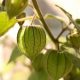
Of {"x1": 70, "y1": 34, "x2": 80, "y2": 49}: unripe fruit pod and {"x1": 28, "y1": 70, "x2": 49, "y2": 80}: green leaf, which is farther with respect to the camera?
{"x1": 28, "y1": 70, "x2": 49, "y2": 80}: green leaf

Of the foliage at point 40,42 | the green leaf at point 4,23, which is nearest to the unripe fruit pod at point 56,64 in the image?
the foliage at point 40,42

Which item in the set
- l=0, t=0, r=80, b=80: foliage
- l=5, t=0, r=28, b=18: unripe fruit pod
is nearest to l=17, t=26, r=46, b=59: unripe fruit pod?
l=0, t=0, r=80, b=80: foliage

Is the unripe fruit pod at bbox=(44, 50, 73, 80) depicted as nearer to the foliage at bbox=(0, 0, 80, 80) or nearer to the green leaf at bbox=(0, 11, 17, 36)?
the foliage at bbox=(0, 0, 80, 80)

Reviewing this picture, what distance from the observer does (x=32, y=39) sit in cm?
61

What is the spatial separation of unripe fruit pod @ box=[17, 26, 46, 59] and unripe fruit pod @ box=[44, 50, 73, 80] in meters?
0.04

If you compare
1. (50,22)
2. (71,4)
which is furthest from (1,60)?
(71,4)

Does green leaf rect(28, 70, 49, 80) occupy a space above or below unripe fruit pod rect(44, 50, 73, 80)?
below

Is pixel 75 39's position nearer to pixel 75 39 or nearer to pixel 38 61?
pixel 75 39

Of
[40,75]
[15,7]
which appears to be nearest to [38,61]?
[40,75]

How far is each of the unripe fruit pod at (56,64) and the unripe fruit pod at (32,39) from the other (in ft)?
0.13

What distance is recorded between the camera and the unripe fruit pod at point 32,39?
2.00 feet

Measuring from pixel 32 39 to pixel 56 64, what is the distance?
8 centimetres

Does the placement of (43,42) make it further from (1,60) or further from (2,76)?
(1,60)

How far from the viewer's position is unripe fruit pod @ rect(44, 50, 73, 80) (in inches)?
25.0
